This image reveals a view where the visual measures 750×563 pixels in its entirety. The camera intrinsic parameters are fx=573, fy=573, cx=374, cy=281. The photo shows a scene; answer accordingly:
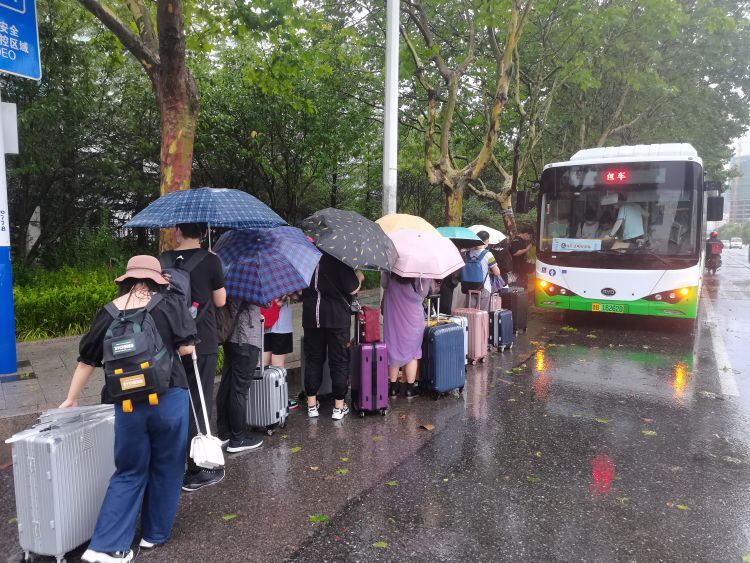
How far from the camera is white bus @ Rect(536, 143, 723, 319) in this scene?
31.0 ft

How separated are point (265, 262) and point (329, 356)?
1.22m

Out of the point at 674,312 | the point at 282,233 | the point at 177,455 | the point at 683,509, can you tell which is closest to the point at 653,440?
the point at 683,509

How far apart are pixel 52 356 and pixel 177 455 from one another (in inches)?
192

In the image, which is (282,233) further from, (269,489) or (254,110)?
(254,110)

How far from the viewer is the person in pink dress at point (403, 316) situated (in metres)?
5.80

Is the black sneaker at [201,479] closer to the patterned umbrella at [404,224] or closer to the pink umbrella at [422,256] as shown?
the pink umbrella at [422,256]

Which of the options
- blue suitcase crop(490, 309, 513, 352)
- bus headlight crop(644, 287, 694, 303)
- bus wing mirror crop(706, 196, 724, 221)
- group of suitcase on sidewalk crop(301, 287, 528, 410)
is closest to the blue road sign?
group of suitcase on sidewalk crop(301, 287, 528, 410)

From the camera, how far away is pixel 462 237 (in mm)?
7738

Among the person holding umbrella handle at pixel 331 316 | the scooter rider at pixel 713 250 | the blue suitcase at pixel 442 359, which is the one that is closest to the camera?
the person holding umbrella handle at pixel 331 316

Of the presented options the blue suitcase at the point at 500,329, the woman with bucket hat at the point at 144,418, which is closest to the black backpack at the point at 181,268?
the woman with bucket hat at the point at 144,418

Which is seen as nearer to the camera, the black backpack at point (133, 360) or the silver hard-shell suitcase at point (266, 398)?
the black backpack at point (133, 360)

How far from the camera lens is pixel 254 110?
505 inches

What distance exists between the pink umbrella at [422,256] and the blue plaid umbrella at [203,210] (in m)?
1.60

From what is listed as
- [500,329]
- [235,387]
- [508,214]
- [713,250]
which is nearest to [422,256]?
[235,387]
